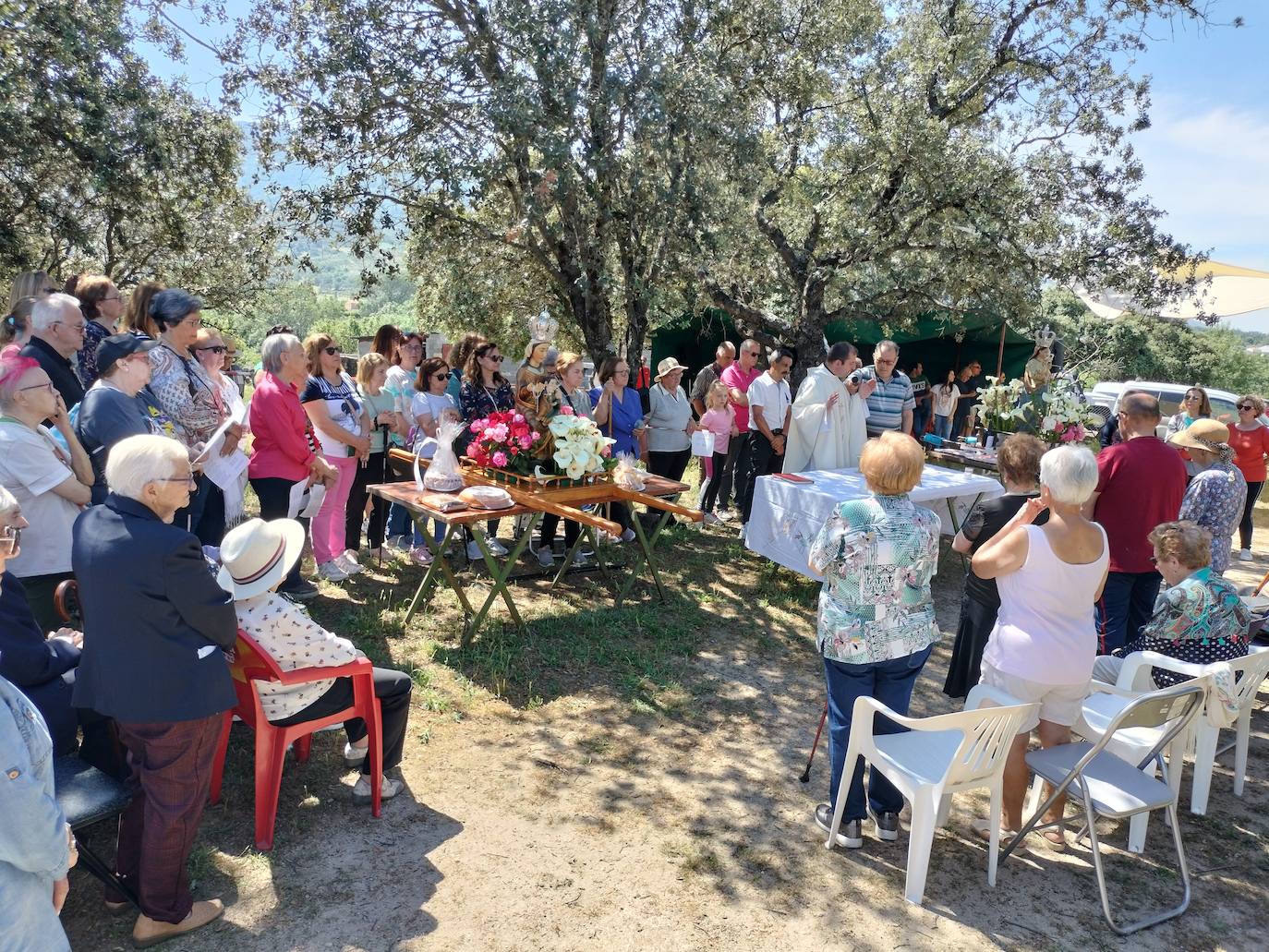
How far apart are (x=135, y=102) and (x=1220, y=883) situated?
10536 millimetres

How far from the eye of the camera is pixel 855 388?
6.53 metres

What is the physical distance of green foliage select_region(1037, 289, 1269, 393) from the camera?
28469 millimetres

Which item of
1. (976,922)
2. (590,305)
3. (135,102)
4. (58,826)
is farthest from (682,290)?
(58,826)

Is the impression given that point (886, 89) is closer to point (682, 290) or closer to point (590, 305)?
point (682, 290)

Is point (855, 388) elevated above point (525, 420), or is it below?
above

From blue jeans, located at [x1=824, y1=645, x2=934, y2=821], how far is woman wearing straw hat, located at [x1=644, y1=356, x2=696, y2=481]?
14.2 feet

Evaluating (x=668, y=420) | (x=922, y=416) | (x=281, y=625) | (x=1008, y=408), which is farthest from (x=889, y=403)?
(x=922, y=416)

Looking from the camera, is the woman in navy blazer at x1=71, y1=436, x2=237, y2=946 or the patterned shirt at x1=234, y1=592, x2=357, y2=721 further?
the patterned shirt at x1=234, y1=592, x2=357, y2=721

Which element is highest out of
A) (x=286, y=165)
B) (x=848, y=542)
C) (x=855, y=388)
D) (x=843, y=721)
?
(x=286, y=165)

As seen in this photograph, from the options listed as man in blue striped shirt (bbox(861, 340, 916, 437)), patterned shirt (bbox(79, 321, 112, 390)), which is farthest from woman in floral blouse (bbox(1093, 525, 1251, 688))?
patterned shirt (bbox(79, 321, 112, 390))

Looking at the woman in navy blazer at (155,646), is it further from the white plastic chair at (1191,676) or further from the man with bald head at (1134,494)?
the man with bald head at (1134,494)

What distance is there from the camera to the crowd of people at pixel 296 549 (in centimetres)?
233

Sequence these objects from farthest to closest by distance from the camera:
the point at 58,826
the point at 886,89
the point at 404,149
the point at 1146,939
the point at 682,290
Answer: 1. the point at 886,89
2. the point at 682,290
3. the point at 404,149
4. the point at 1146,939
5. the point at 58,826

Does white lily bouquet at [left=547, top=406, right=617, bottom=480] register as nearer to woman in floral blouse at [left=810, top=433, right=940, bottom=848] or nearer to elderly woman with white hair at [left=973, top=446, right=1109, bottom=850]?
woman in floral blouse at [left=810, top=433, right=940, bottom=848]
